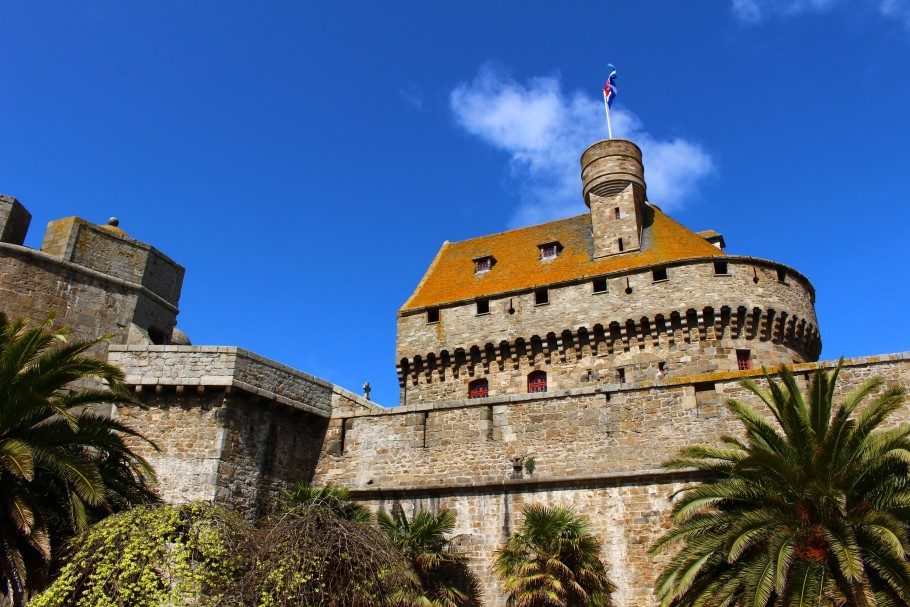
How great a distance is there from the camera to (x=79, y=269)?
17328mm

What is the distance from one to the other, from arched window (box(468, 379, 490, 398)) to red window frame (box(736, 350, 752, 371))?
7.98 m

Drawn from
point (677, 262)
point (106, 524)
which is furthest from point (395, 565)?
point (677, 262)

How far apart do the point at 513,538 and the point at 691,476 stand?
3.64 m

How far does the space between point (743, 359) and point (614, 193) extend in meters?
7.85

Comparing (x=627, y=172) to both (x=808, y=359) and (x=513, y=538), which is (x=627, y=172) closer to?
(x=808, y=359)

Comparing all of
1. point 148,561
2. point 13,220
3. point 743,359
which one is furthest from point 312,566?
point 743,359

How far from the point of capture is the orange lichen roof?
26.6 metres

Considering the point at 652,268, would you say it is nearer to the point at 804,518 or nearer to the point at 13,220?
the point at 804,518

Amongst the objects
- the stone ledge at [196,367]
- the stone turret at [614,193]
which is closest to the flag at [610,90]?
the stone turret at [614,193]

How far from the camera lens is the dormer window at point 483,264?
2964cm

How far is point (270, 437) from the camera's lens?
54.6 ft

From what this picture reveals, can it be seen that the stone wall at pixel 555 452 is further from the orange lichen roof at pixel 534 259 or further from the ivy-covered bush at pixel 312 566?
the orange lichen roof at pixel 534 259

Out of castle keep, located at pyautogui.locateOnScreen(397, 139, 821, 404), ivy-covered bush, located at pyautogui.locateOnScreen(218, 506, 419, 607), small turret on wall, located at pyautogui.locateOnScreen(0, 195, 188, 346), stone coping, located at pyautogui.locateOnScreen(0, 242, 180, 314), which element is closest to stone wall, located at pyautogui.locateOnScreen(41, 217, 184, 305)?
small turret on wall, located at pyautogui.locateOnScreen(0, 195, 188, 346)

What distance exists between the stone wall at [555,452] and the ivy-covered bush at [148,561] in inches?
240
